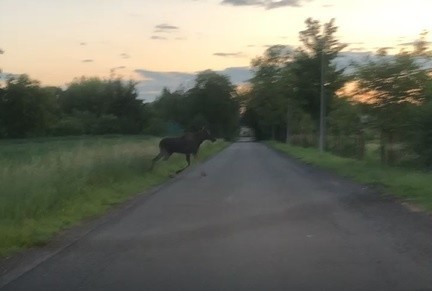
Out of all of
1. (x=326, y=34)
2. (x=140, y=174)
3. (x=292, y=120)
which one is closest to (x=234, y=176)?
(x=140, y=174)

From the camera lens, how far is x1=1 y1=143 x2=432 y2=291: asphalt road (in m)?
7.78

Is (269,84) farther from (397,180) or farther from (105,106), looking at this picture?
(397,180)

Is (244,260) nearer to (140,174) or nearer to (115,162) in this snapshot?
(115,162)

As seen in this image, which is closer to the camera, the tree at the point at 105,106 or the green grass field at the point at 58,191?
the green grass field at the point at 58,191

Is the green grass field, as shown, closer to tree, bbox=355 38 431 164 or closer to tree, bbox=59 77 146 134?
tree, bbox=355 38 431 164

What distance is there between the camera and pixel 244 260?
29.7ft

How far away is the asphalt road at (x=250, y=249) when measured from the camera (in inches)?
306

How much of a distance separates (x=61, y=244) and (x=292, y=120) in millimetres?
81466

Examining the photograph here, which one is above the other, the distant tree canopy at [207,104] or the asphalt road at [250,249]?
the distant tree canopy at [207,104]

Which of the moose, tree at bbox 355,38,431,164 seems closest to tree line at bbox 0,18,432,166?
tree at bbox 355,38,431,164

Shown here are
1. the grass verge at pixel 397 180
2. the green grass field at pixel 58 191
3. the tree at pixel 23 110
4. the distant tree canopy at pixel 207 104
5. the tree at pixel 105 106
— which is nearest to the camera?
the green grass field at pixel 58 191

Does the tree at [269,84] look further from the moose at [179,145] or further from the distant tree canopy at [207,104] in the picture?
the moose at [179,145]

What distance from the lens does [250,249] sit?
9.94 meters

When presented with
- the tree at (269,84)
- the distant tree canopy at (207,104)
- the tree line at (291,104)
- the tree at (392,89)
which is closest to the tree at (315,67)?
the tree line at (291,104)
